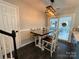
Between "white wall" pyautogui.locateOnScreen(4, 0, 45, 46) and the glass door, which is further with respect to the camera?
the glass door

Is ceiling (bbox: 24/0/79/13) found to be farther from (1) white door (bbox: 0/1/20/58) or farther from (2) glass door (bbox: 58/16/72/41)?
(1) white door (bbox: 0/1/20/58)

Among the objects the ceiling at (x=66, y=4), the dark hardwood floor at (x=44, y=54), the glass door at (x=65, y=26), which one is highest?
the ceiling at (x=66, y=4)

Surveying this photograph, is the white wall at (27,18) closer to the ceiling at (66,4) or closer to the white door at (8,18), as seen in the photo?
the white door at (8,18)

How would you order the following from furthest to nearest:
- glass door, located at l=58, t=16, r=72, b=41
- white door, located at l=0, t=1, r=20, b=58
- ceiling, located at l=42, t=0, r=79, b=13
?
glass door, located at l=58, t=16, r=72, b=41 < ceiling, located at l=42, t=0, r=79, b=13 < white door, located at l=0, t=1, r=20, b=58

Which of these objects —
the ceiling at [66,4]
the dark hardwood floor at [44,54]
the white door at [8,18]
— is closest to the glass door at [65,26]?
the ceiling at [66,4]

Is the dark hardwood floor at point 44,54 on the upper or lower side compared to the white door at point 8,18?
→ lower

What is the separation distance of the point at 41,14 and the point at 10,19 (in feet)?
8.36

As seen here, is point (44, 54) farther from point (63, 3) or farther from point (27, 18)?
point (63, 3)

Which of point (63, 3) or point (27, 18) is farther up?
point (63, 3)

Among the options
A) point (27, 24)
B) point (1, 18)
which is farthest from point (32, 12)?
point (1, 18)

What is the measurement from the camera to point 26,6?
3.58m

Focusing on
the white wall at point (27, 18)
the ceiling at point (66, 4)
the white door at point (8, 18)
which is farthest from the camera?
the white wall at point (27, 18)

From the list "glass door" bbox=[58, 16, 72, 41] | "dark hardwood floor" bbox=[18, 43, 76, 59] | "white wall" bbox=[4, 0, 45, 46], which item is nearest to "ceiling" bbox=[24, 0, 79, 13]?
"white wall" bbox=[4, 0, 45, 46]

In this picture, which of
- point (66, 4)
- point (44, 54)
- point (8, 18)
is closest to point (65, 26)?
point (66, 4)
